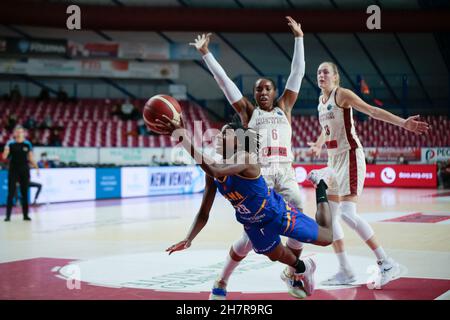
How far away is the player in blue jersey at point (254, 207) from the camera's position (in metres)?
4.78

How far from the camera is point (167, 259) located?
24.8ft

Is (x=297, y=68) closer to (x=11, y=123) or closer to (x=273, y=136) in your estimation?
(x=273, y=136)

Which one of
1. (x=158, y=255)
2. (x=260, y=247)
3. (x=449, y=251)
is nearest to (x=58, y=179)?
(x=158, y=255)

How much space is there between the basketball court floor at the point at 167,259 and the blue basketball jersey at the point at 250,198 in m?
0.88

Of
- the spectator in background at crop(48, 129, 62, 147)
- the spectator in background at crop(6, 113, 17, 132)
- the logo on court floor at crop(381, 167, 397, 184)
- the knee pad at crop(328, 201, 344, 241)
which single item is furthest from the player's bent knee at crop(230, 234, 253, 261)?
the spectator in background at crop(6, 113, 17, 132)

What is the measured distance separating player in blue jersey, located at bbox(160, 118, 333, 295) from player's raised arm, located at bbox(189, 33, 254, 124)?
99cm

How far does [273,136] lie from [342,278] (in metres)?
1.55

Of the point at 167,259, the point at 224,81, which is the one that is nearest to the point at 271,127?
the point at 224,81

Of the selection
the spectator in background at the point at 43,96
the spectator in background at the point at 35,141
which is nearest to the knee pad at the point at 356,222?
the spectator in background at the point at 35,141

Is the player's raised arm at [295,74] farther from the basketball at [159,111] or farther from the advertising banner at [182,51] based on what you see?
the advertising banner at [182,51]

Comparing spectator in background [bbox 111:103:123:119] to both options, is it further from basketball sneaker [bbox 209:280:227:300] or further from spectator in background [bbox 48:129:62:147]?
basketball sneaker [bbox 209:280:227:300]

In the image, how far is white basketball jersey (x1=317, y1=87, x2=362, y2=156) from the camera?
6.32 meters
